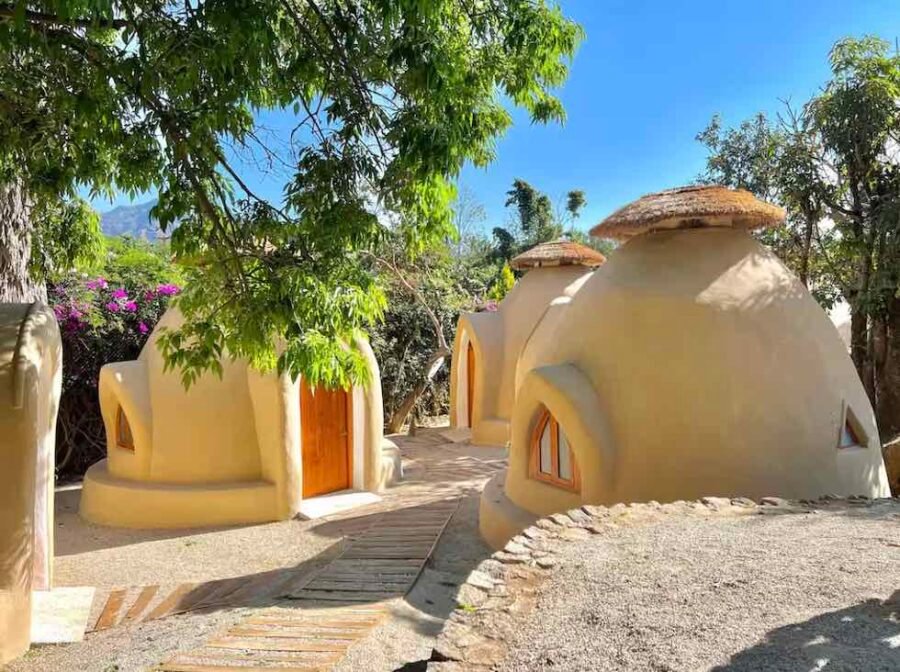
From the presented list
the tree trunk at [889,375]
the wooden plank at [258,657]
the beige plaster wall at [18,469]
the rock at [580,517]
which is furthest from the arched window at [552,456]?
the tree trunk at [889,375]

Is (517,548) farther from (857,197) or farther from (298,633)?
(857,197)

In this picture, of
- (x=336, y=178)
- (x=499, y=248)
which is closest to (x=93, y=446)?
(x=336, y=178)

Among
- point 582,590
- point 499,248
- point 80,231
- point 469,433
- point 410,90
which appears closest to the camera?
point 582,590

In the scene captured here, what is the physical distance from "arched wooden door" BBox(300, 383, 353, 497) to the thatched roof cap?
6640 mm

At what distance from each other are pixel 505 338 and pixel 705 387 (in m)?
9.23

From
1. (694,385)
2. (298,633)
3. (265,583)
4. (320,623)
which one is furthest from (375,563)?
(694,385)

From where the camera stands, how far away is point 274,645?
17.3 feet

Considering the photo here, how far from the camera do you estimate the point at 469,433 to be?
16531mm

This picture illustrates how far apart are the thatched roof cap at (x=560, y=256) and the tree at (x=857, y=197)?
13.6 ft

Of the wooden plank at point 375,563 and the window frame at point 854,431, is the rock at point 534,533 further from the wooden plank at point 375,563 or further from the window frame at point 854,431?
the window frame at point 854,431

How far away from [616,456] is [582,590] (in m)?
2.90

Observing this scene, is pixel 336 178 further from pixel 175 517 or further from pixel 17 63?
pixel 175 517

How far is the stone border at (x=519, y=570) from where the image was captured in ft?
11.4

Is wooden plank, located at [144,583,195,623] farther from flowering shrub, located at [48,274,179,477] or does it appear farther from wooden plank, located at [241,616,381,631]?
flowering shrub, located at [48,274,179,477]
